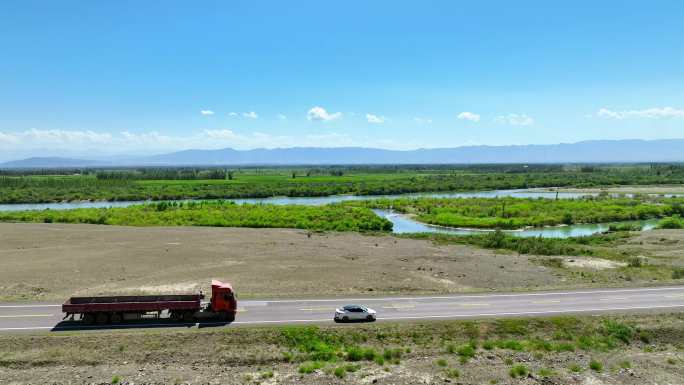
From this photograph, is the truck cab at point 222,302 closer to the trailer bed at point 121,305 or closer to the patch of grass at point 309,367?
the trailer bed at point 121,305

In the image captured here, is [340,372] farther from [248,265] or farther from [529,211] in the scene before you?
[529,211]

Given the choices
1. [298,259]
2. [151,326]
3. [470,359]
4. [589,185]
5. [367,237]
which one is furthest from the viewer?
[589,185]

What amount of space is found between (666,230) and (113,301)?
6300 cm

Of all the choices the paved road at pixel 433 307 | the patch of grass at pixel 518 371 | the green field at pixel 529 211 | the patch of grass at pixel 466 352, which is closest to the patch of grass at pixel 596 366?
the patch of grass at pixel 518 371

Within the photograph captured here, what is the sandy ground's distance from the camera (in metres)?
31.5

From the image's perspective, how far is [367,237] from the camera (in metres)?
56.1

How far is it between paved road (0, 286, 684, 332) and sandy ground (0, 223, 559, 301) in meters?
2.21

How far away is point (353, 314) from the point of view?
2433 cm

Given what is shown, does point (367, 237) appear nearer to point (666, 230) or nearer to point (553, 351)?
point (553, 351)

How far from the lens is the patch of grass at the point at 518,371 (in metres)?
20.1

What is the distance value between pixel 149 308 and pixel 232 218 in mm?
45035

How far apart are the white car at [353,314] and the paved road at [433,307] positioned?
0.79 m

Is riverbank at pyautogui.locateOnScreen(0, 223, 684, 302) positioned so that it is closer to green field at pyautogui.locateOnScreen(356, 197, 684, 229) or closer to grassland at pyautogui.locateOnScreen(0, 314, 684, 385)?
grassland at pyautogui.locateOnScreen(0, 314, 684, 385)

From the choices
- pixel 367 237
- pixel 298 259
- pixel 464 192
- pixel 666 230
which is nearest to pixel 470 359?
pixel 298 259
